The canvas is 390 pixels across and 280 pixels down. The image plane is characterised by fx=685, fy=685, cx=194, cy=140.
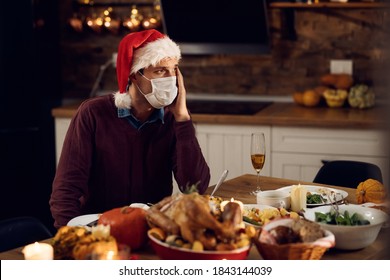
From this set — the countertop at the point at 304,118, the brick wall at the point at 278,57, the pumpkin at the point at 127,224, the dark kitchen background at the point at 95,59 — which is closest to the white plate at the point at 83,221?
the pumpkin at the point at 127,224

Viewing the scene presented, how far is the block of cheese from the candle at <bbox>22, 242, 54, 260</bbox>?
0.76 m

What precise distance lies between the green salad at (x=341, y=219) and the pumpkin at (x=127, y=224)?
0.41 m

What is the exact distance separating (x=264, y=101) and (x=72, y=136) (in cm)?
206

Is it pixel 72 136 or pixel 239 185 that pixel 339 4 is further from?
pixel 72 136

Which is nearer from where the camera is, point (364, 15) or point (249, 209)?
point (249, 209)

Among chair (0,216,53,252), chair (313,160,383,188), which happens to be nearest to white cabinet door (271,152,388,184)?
chair (313,160,383,188)

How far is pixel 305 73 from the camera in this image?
4.03 meters

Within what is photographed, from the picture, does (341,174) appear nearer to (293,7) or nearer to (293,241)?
(293,241)

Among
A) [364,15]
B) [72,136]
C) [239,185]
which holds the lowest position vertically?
[239,185]

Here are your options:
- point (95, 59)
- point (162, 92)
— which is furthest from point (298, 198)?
point (95, 59)

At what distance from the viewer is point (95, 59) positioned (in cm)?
436
